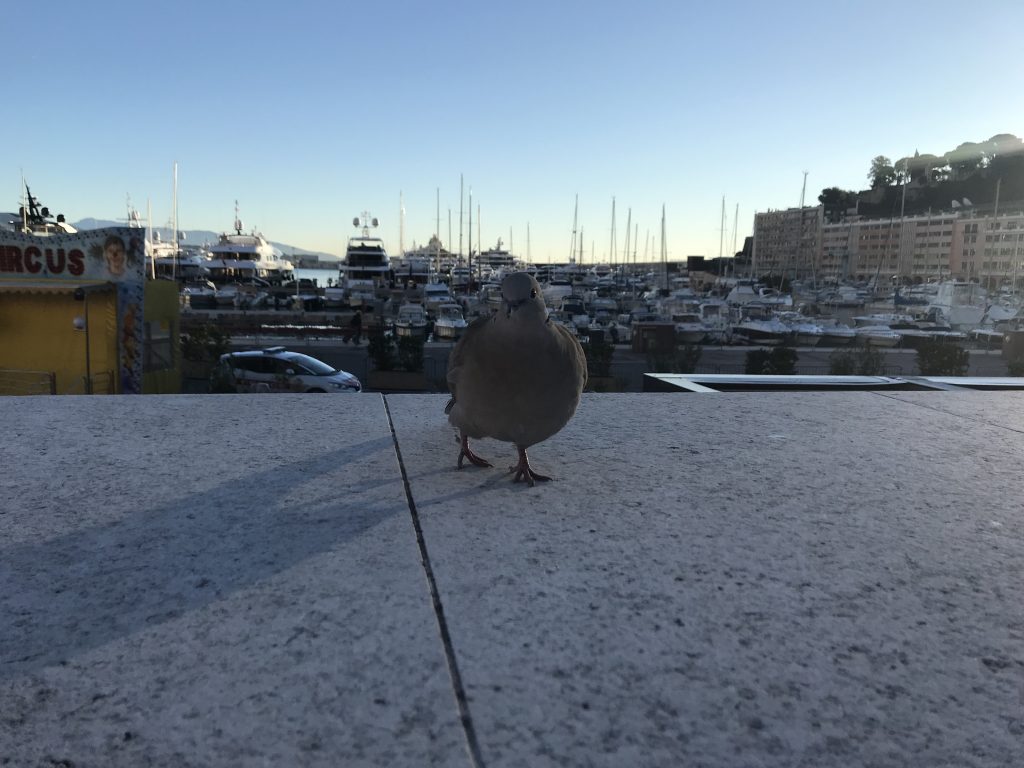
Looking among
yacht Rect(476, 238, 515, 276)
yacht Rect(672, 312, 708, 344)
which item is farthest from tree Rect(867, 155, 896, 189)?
yacht Rect(672, 312, 708, 344)

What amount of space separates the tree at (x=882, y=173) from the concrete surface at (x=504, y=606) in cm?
12643

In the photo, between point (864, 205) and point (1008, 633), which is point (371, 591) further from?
point (864, 205)

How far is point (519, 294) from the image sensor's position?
254 cm

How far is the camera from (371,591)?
1820 millimetres

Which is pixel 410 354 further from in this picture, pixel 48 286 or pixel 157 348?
pixel 48 286

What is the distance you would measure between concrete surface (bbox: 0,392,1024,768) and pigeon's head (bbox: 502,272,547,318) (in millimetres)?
684

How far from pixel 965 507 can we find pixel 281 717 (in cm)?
235

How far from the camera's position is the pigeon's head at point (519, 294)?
2537 millimetres

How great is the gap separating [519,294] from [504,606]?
45.7 inches

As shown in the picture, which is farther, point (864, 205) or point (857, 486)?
point (864, 205)

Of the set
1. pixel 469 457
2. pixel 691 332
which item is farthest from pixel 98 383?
pixel 691 332

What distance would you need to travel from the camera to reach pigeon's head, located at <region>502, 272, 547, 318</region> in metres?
2.54

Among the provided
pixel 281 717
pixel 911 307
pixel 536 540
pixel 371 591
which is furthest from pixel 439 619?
pixel 911 307

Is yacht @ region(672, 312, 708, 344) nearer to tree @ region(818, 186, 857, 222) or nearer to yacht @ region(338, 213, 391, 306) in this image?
yacht @ region(338, 213, 391, 306)
